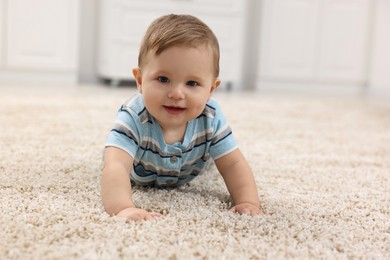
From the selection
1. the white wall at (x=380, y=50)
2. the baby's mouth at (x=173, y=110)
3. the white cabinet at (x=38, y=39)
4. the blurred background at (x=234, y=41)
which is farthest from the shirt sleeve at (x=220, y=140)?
the white wall at (x=380, y=50)

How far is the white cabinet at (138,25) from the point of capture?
3.54 metres

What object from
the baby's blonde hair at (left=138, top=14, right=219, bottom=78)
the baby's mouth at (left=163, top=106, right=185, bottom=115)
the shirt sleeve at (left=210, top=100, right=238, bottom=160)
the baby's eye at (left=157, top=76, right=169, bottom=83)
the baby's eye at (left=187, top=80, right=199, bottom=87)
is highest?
the baby's blonde hair at (left=138, top=14, right=219, bottom=78)

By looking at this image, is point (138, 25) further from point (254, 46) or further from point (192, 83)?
point (192, 83)

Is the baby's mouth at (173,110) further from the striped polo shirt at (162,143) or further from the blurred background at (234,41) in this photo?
the blurred background at (234,41)

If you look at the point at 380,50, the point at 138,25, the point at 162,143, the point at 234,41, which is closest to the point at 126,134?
the point at 162,143

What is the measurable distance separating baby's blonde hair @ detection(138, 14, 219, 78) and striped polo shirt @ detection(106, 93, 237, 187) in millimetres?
94

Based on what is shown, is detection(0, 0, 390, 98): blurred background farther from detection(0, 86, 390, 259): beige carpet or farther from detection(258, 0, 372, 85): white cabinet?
detection(0, 86, 390, 259): beige carpet

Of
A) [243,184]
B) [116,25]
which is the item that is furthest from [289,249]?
[116,25]

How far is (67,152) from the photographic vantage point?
1232 mm

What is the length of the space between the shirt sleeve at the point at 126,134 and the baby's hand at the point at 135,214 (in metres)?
0.13

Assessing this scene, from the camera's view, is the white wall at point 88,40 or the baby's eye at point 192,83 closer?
the baby's eye at point 192,83

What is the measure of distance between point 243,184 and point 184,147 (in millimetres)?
113

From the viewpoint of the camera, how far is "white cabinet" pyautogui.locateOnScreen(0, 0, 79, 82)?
3.46 metres

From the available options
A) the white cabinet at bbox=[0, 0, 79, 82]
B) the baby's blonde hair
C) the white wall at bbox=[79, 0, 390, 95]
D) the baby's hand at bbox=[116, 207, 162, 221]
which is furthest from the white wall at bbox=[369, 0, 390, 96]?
the baby's hand at bbox=[116, 207, 162, 221]
